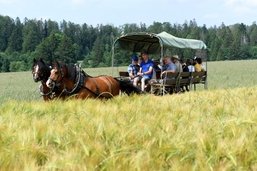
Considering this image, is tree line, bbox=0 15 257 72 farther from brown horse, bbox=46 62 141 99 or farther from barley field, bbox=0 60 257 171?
barley field, bbox=0 60 257 171

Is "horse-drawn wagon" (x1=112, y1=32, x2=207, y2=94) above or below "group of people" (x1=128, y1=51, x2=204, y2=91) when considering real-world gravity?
above

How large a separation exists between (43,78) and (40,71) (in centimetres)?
18

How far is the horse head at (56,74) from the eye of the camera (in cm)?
1116

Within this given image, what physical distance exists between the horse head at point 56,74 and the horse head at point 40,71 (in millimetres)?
679

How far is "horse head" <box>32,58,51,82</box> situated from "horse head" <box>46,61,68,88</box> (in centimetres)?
68

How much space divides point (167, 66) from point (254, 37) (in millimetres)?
152616

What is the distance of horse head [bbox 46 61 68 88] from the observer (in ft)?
36.6

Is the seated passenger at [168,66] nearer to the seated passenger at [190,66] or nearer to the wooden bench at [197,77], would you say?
the wooden bench at [197,77]

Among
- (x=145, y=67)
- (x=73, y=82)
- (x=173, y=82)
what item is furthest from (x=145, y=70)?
(x=73, y=82)

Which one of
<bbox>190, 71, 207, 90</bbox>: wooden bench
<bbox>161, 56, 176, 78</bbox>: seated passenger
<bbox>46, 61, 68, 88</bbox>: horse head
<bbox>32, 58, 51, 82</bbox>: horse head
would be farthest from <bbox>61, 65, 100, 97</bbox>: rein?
<bbox>190, 71, 207, 90</bbox>: wooden bench

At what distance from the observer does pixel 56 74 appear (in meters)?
11.2

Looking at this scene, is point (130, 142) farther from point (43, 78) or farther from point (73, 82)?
point (43, 78)

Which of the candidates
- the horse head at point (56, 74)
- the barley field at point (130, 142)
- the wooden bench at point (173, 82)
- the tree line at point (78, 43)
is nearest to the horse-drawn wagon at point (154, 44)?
the wooden bench at point (173, 82)

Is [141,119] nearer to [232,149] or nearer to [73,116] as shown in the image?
[73,116]
